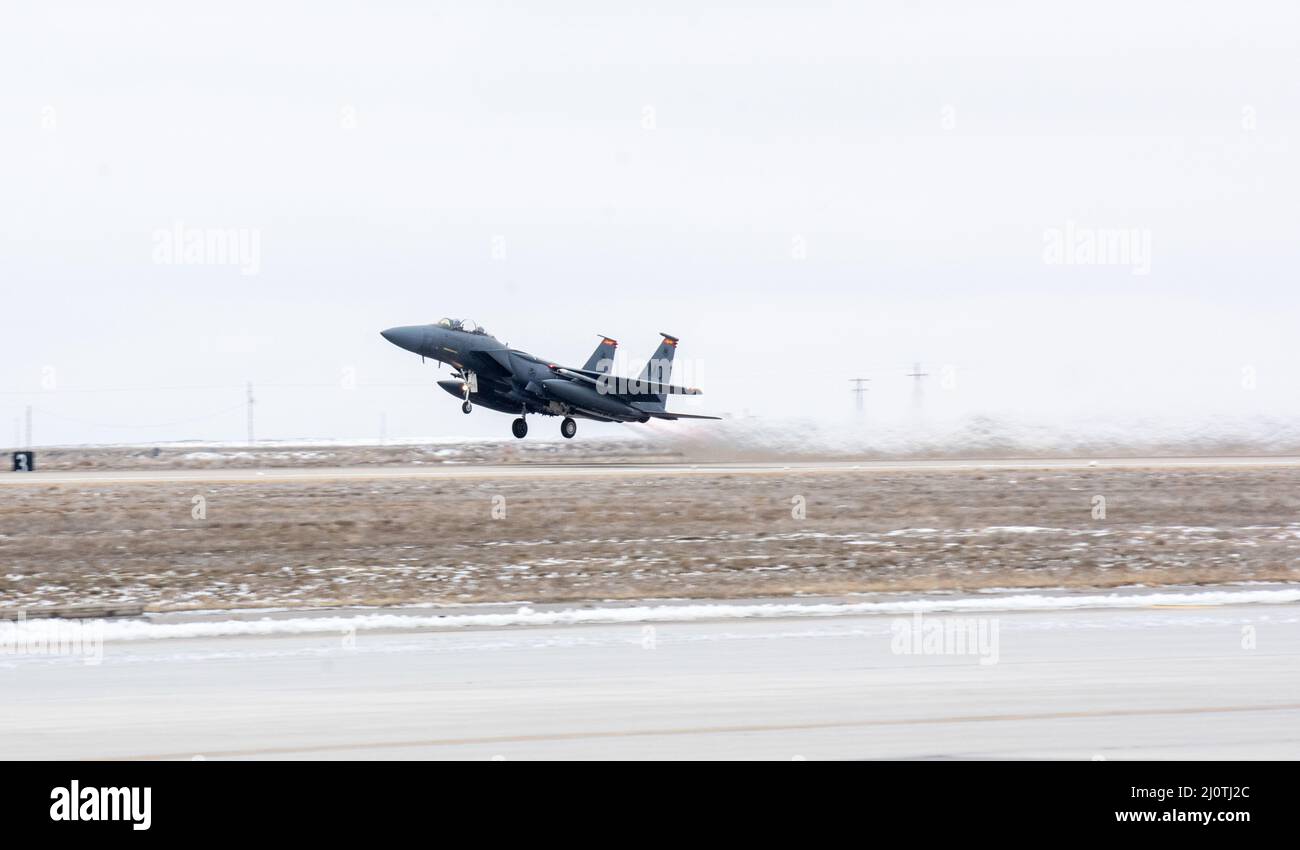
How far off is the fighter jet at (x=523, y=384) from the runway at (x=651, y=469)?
3.82 m

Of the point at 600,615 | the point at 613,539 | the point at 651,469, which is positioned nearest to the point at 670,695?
the point at 600,615

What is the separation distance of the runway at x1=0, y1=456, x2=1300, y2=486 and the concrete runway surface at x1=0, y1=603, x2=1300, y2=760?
20695mm

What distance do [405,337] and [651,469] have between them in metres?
11.0

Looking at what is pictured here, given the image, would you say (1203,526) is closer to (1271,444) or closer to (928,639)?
(928,639)

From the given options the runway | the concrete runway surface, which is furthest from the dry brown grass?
the concrete runway surface

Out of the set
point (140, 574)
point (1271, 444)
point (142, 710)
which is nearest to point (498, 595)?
point (140, 574)

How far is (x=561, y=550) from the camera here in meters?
21.0

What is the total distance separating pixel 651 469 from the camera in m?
36.8

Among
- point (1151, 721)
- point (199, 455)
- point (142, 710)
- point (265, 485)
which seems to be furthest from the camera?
point (199, 455)

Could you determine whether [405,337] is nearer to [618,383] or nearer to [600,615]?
[618,383]

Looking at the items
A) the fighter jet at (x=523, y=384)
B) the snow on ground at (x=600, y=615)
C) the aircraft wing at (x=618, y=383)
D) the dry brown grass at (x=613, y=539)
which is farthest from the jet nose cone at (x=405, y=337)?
the snow on ground at (x=600, y=615)

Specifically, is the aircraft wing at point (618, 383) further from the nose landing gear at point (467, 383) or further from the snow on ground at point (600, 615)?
the snow on ground at point (600, 615)

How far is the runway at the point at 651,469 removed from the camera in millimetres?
33344
